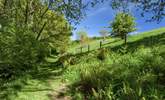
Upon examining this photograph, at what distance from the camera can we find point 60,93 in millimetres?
14531

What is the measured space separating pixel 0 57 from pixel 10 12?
42.8 ft

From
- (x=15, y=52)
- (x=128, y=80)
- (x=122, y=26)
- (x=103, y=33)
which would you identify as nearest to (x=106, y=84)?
(x=128, y=80)

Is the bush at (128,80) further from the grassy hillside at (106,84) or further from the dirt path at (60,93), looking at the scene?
the dirt path at (60,93)

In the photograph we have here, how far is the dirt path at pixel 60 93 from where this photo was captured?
13897 millimetres

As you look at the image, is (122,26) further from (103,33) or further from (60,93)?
(60,93)

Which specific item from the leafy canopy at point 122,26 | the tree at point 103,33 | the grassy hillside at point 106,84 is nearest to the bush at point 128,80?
the grassy hillside at point 106,84

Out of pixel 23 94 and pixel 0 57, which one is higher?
pixel 0 57

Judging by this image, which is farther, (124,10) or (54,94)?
(124,10)

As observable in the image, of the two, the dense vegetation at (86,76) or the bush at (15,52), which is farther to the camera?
the bush at (15,52)

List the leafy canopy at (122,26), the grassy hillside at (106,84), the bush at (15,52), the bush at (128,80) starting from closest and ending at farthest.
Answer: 1. the bush at (128,80)
2. the grassy hillside at (106,84)
3. the bush at (15,52)
4. the leafy canopy at (122,26)

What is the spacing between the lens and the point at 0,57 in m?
17.2

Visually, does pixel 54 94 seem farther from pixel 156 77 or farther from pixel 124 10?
pixel 124 10

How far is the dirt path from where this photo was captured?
13897 millimetres

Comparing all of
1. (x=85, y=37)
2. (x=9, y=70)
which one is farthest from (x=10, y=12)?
(x=85, y=37)
